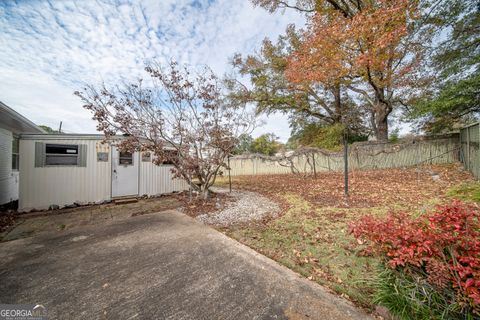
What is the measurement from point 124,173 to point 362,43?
38.1ft

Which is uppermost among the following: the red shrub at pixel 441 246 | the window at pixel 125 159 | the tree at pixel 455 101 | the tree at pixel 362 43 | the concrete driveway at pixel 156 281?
the tree at pixel 362 43

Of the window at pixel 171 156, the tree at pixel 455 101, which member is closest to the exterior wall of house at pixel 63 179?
the window at pixel 171 156

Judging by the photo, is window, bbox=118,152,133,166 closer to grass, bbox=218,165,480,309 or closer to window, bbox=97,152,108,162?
window, bbox=97,152,108,162

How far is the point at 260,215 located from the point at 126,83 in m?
5.45

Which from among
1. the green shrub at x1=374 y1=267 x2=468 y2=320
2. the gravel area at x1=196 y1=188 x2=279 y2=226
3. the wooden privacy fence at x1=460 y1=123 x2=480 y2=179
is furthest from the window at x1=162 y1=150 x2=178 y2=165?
the wooden privacy fence at x1=460 y1=123 x2=480 y2=179

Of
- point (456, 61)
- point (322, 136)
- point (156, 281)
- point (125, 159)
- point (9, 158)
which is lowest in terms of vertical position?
point (156, 281)

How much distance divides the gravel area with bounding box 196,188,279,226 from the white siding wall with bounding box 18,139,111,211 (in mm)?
4081

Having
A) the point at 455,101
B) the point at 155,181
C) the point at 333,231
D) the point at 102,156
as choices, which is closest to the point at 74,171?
the point at 102,156

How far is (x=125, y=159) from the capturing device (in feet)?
22.5

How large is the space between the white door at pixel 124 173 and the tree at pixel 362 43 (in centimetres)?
998

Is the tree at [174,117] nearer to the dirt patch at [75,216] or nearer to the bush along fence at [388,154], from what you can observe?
the dirt patch at [75,216]

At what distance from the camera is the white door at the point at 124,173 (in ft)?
21.8

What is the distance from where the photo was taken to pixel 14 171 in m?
8.09

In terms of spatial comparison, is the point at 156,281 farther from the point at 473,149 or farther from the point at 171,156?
the point at 473,149
